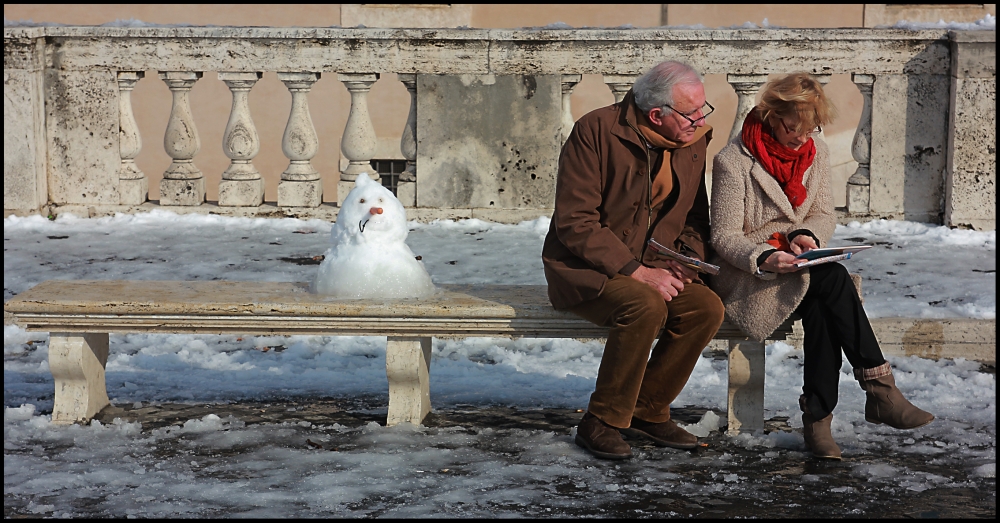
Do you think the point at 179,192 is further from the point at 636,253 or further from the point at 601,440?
the point at 601,440

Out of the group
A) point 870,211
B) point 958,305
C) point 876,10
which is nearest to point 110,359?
point 958,305

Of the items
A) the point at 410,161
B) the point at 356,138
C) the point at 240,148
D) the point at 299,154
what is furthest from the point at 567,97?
the point at 240,148

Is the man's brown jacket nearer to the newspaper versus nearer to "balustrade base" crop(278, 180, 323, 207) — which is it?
the newspaper

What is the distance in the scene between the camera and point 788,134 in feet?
12.0

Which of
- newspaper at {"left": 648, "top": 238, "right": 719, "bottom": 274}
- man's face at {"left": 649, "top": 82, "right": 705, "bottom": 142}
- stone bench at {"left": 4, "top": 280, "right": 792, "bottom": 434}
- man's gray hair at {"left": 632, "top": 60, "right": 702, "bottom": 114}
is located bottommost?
stone bench at {"left": 4, "top": 280, "right": 792, "bottom": 434}

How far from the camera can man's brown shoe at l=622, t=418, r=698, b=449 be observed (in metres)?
3.67

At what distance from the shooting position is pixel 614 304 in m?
3.57

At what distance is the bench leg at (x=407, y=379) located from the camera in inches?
151

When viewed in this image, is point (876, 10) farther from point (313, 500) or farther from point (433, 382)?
point (313, 500)

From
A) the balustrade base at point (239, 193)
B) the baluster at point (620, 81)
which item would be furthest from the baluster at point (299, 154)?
the baluster at point (620, 81)

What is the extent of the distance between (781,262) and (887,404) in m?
0.56

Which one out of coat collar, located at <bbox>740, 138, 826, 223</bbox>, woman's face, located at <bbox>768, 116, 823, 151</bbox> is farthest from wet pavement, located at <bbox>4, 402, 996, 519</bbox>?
woman's face, located at <bbox>768, 116, 823, 151</bbox>

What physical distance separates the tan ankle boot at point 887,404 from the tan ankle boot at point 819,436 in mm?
147

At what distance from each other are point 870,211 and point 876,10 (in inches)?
208
